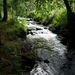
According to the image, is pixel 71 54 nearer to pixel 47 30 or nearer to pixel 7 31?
pixel 7 31

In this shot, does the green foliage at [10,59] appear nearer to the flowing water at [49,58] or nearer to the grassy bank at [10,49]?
the grassy bank at [10,49]

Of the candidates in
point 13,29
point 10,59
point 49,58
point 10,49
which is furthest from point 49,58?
point 13,29

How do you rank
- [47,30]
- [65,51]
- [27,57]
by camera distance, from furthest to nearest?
[47,30], [65,51], [27,57]

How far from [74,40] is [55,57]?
162 inches

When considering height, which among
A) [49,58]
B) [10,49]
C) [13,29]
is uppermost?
[13,29]

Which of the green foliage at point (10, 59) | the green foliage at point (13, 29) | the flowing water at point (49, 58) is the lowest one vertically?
the flowing water at point (49, 58)

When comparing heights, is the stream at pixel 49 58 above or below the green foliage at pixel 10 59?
below

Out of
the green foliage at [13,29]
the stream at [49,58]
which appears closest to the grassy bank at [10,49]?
the green foliage at [13,29]

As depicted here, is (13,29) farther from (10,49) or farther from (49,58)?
(49,58)

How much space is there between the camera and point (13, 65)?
9109 millimetres

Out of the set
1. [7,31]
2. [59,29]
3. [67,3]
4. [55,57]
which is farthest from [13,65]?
[59,29]

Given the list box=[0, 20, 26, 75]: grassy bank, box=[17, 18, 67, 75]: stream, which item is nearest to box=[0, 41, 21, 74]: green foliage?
box=[0, 20, 26, 75]: grassy bank

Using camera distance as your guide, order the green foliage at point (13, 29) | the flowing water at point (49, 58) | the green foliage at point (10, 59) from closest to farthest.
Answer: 1. the green foliage at point (10, 59)
2. the flowing water at point (49, 58)
3. the green foliage at point (13, 29)

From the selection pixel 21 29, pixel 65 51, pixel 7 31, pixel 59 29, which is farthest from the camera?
pixel 59 29
